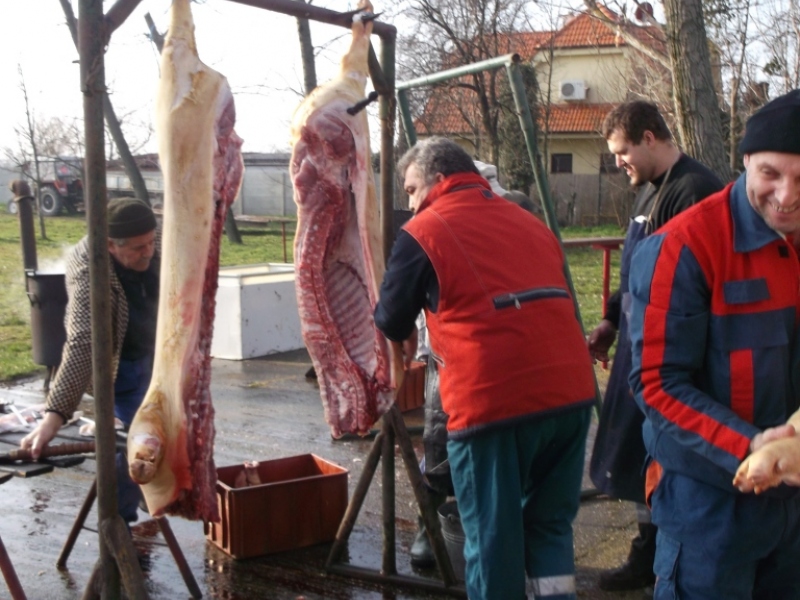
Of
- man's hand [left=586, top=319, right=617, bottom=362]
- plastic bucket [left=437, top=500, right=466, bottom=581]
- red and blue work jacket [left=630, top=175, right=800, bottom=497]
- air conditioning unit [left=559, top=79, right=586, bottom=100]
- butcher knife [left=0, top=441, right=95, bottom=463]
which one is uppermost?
air conditioning unit [left=559, top=79, right=586, bottom=100]

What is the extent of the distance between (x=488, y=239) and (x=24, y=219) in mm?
7267

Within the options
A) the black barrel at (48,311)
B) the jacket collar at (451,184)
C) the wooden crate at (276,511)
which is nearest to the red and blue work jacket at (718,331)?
the jacket collar at (451,184)

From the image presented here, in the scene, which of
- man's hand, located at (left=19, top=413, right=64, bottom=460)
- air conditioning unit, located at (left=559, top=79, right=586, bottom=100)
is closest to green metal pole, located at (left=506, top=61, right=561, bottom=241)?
man's hand, located at (left=19, top=413, right=64, bottom=460)

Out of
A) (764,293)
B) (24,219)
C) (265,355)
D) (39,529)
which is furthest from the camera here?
(265,355)

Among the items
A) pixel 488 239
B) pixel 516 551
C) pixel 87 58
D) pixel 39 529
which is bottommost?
pixel 39 529

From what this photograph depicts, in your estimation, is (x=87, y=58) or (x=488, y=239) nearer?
(x=87, y=58)

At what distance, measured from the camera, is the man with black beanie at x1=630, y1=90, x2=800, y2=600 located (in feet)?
7.33

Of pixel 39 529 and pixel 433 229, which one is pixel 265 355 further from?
pixel 433 229

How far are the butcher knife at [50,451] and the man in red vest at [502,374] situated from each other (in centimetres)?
114

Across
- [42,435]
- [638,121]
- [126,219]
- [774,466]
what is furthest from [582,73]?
[774,466]

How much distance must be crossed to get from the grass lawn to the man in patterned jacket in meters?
5.64

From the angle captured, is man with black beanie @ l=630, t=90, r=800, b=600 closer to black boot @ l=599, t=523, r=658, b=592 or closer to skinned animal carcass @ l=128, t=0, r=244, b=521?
skinned animal carcass @ l=128, t=0, r=244, b=521

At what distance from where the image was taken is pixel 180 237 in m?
3.09

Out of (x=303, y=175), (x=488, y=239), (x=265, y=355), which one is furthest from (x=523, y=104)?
(x=265, y=355)
